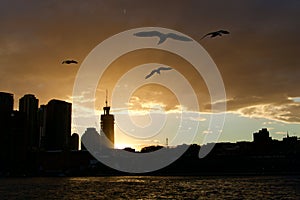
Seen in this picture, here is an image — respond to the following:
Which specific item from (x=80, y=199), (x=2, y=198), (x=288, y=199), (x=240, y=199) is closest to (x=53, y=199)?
(x=80, y=199)

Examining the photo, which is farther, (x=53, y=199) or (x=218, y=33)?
(x=53, y=199)

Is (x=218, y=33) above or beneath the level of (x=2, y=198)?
above

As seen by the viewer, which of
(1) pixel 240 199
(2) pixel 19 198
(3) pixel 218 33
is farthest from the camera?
(2) pixel 19 198

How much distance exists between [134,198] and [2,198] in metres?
25.6

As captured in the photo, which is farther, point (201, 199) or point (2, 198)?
point (2, 198)

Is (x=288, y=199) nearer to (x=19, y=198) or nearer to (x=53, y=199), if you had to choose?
(x=53, y=199)

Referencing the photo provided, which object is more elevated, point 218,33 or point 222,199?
point 218,33

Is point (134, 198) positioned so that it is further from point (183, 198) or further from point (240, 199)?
point (240, 199)

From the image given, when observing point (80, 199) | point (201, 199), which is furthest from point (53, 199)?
point (201, 199)

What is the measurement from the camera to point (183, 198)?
7775 centimetres

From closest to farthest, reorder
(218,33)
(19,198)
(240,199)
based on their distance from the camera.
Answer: (218,33)
(240,199)
(19,198)

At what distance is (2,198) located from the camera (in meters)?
82.6

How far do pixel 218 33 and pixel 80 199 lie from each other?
4779cm

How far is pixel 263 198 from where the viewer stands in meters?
77.9
